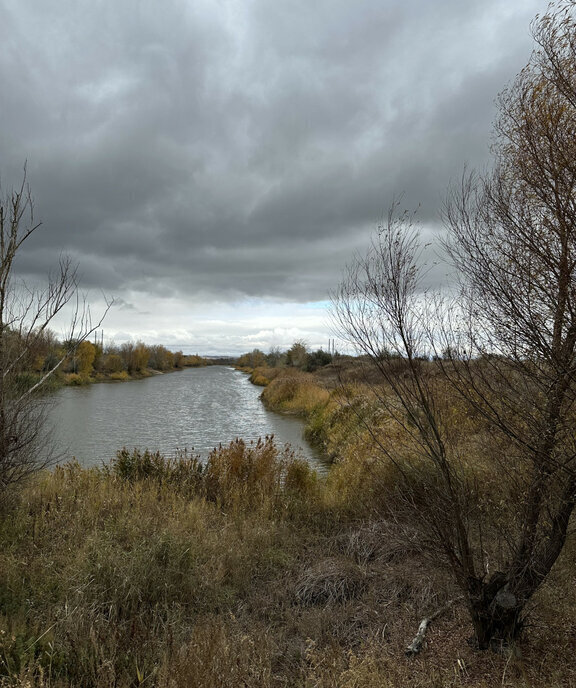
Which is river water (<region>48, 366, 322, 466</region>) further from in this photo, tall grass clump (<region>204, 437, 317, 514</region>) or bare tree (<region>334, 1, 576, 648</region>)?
bare tree (<region>334, 1, 576, 648</region>)

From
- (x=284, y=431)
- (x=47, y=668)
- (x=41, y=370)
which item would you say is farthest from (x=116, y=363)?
(x=47, y=668)

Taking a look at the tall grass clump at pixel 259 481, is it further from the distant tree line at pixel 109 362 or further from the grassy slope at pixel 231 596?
the distant tree line at pixel 109 362

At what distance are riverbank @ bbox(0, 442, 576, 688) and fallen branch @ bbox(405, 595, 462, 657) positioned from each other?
2.6 inches

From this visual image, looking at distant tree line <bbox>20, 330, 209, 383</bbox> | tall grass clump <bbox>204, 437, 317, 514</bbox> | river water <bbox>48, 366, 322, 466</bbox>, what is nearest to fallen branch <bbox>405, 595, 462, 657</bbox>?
tall grass clump <bbox>204, 437, 317, 514</bbox>

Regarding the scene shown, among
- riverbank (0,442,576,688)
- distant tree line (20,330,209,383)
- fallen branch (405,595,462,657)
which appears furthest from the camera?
distant tree line (20,330,209,383)

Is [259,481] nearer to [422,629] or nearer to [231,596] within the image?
[231,596]

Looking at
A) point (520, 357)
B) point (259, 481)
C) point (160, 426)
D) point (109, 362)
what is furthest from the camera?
point (109, 362)

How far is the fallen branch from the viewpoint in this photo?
10.8 feet

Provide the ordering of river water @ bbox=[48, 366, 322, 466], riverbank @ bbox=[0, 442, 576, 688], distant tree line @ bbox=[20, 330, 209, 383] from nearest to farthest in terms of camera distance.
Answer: riverbank @ bbox=[0, 442, 576, 688], river water @ bbox=[48, 366, 322, 466], distant tree line @ bbox=[20, 330, 209, 383]

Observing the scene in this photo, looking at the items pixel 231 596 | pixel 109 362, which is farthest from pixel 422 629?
pixel 109 362

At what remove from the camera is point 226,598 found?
4.25 metres

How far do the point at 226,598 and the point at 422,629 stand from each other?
184cm

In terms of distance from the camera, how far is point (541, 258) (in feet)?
10.1

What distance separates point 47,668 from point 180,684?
1182 mm
